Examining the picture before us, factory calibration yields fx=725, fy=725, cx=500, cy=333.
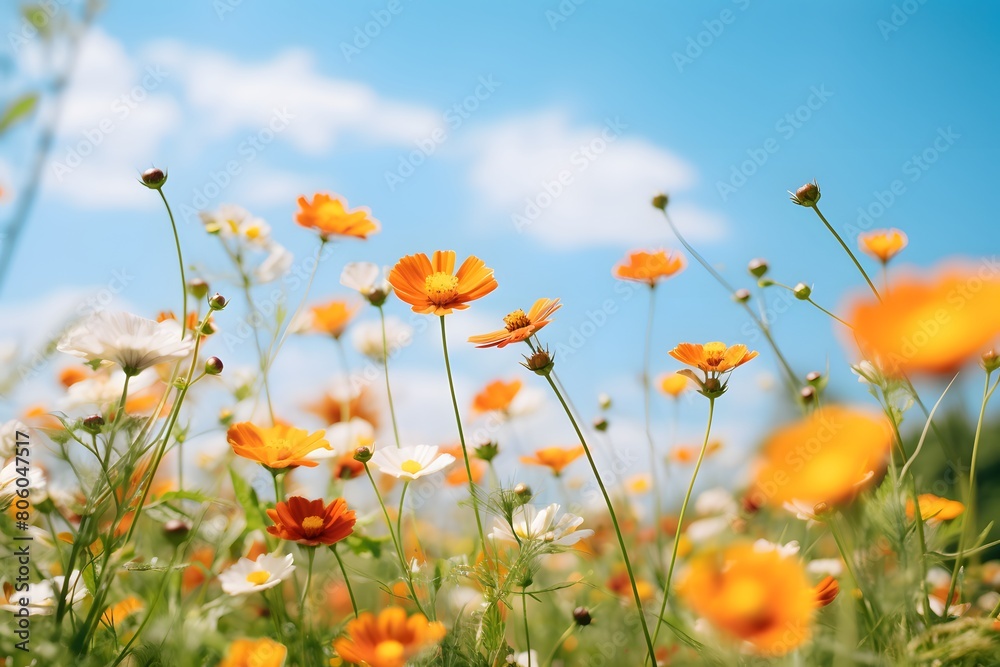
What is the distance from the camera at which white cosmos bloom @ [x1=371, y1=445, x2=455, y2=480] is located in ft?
2.89

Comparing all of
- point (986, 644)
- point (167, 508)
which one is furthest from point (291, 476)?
point (986, 644)

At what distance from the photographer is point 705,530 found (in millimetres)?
2010

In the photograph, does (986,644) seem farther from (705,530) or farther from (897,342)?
(705,530)

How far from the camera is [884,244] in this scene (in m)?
1.08

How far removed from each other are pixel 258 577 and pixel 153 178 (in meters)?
0.51

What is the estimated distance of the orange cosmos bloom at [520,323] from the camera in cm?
79

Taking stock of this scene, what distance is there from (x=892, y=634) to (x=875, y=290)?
35 cm

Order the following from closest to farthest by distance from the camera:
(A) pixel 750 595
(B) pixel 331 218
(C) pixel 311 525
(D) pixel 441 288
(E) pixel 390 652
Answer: (A) pixel 750 595, (E) pixel 390 652, (C) pixel 311 525, (D) pixel 441 288, (B) pixel 331 218

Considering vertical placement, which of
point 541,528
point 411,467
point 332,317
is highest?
point 332,317

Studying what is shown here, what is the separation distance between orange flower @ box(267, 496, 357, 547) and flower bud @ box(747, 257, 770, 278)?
77 centimetres

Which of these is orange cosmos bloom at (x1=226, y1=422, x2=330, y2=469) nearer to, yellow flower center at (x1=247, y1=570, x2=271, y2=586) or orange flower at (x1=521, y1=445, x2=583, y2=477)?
yellow flower center at (x1=247, y1=570, x2=271, y2=586)

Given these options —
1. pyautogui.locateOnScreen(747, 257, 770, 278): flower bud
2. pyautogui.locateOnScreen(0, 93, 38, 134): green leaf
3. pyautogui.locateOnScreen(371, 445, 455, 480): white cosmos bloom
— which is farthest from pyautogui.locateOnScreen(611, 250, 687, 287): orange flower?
pyautogui.locateOnScreen(0, 93, 38, 134): green leaf

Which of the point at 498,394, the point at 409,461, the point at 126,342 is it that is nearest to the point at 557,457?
the point at 498,394

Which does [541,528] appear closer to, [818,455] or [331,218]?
[818,455]
